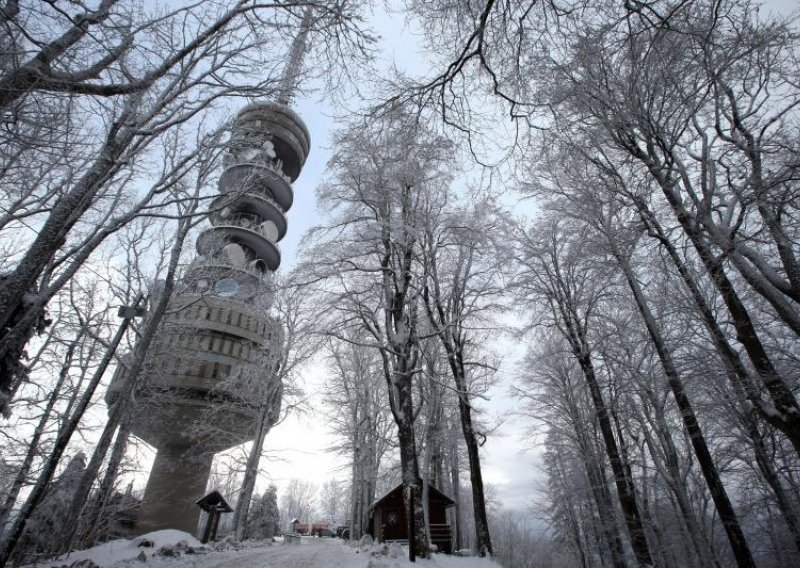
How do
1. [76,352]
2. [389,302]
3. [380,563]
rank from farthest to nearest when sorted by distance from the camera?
[76,352], [389,302], [380,563]

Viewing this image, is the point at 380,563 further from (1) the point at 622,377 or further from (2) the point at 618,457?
(1) the point at 622,377

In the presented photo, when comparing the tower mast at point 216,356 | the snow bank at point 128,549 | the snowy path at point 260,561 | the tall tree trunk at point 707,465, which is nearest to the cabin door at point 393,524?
the tower mast at point 216,356

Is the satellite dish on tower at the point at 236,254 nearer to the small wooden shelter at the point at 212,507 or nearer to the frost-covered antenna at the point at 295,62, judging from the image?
the small wooden shelter at the point at 212,507

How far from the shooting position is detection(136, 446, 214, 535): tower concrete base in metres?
22.1

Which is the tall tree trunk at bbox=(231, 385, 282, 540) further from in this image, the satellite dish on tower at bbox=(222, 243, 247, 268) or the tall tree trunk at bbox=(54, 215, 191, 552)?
the satellite dish on tower at bbox=(222, 243, 247, 268)

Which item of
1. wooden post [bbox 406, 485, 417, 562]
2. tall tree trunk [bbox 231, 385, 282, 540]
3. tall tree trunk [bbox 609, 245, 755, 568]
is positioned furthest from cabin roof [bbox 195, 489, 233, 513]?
tall tree trunk [bbox 609, 245, 755, 568]

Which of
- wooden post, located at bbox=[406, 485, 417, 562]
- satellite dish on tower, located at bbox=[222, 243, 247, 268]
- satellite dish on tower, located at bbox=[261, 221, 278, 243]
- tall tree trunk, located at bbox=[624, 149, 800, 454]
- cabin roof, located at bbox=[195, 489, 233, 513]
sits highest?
satellite dish on tower, located at bbox=[261, 221, 278, 243]

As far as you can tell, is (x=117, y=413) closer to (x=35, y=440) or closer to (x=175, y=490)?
(x=35, y=440)

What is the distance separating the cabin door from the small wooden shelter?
22.3ft

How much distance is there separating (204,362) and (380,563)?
2136 cm

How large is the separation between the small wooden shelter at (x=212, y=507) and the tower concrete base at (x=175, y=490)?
6.61 meters

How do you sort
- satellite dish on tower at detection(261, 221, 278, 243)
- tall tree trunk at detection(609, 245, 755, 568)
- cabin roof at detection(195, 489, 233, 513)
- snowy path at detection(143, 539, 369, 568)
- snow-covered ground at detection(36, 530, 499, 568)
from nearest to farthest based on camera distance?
snow-covered ground at detection(36, 530, 499, 568), tall tree trunk at detection(609, 245, 755, 568), snowy path at detection(143, 539, 369, 568), cabin roof at detection(195, 489, 233, 513), satellite dish on tower at detection(261, 221, 278, 243)

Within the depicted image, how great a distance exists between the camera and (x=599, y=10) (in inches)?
140

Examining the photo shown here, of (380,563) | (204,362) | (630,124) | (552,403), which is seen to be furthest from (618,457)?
(204,362)
